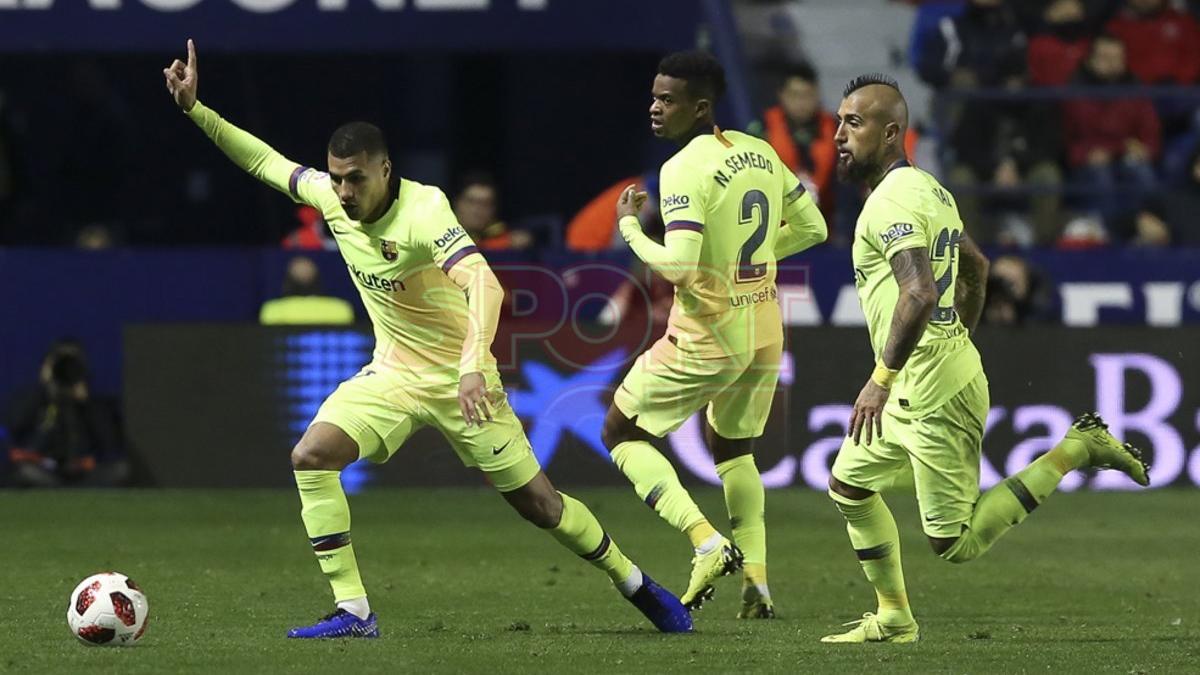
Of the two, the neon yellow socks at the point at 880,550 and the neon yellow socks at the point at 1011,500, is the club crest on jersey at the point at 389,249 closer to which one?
the neon yellow socks at the point at 880,550

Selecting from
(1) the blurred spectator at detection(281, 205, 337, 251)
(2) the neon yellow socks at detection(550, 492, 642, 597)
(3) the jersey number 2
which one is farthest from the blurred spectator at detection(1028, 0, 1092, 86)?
(2) the neon yellow socks at detection(550, 492, 642, 597)

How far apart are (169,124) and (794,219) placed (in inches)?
509

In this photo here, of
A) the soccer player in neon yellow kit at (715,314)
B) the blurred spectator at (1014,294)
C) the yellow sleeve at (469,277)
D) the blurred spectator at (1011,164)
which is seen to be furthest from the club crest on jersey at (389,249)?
the blurred spectator at (1011,164)

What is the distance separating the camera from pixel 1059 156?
60.6ft

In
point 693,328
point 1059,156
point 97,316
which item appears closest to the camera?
point 693,328

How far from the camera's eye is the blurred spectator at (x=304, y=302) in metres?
16.0

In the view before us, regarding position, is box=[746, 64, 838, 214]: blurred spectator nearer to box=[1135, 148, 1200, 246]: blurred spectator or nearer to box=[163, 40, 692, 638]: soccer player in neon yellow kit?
box=[1135, 148, 1200, 246]: blurred spectator

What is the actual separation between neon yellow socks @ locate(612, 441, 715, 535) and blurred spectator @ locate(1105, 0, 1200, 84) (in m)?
10.8

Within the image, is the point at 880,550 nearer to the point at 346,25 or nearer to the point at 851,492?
the point at 851,492

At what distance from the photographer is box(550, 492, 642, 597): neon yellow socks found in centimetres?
879

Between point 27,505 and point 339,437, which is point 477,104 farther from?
point 339,437

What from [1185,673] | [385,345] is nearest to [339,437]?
[385,345]

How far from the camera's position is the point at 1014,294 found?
16.2 m

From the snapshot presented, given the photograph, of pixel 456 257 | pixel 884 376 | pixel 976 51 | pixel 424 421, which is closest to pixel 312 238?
pixel 976 51
